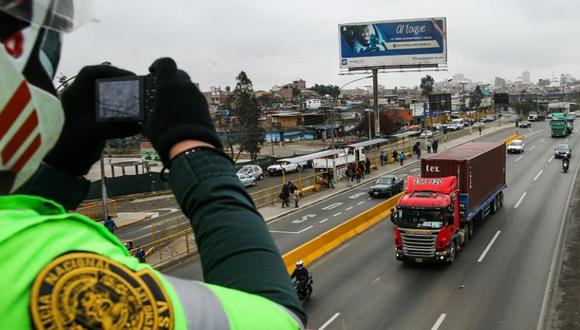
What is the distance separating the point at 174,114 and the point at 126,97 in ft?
0.55

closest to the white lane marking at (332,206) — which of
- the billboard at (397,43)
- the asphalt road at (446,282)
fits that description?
the asphalt road at (446,282)

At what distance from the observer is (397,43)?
181 feet

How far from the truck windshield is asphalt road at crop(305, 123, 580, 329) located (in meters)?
1.44

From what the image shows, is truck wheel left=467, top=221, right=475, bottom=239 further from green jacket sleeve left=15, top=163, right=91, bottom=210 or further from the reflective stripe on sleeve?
the reflective stripe on sleeve

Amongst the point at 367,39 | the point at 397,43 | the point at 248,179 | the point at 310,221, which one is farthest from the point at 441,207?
the point at 367,39

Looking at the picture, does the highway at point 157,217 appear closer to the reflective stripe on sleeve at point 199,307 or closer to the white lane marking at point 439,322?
the white lane marking at point 439,322

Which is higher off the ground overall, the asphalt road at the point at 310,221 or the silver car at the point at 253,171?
the silver car at the point at 253,171

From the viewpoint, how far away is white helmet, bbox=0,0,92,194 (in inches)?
39.0

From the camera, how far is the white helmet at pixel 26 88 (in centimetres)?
99

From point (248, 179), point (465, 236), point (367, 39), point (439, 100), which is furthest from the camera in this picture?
point (439, 100)

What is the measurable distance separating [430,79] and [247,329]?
159 metres

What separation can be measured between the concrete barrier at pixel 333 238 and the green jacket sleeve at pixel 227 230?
557 inches

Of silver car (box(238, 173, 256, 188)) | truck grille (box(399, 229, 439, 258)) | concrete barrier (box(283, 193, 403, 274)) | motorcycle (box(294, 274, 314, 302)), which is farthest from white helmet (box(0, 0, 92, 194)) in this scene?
silver car (box(238, 173, 256, 188))

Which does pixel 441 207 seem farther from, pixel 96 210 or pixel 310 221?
pixel 96 210
